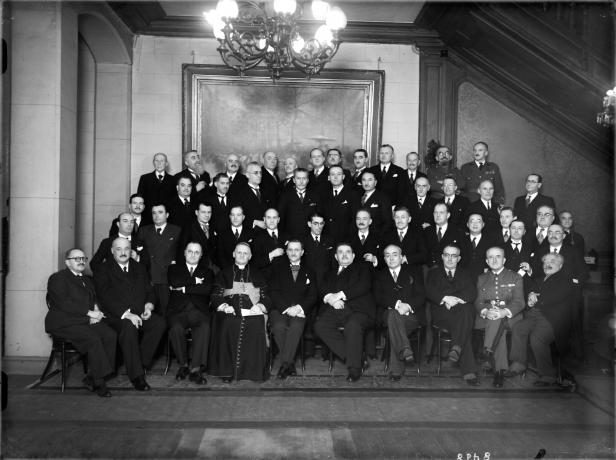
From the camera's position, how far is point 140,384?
4723 millimetres

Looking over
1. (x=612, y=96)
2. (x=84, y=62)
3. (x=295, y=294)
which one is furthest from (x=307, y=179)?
(x=84, y=62)

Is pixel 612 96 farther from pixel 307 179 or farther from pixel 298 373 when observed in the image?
pixel 298 373

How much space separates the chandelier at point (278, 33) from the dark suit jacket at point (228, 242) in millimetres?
1671

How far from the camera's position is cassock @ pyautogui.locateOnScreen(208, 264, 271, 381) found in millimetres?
5016

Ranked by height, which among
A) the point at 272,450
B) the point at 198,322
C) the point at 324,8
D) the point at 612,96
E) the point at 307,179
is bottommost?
the point at 272,450

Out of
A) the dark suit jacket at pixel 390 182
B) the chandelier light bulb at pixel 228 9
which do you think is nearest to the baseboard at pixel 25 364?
the chandelier light bulb at pixel 228 9

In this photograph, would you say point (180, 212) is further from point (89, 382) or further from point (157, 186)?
point (89, 382)

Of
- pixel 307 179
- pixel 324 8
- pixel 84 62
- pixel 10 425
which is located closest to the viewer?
pixel 10 425

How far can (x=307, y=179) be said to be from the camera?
622 centimetres

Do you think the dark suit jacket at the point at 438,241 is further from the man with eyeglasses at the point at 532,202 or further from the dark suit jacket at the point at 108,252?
the dark suit jacket at the point at 108,252

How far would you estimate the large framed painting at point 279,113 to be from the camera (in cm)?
780

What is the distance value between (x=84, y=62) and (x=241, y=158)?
2.30 m

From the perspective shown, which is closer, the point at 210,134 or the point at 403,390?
the point at 403,390

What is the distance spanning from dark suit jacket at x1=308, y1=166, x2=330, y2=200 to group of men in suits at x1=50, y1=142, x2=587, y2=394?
2 cm
